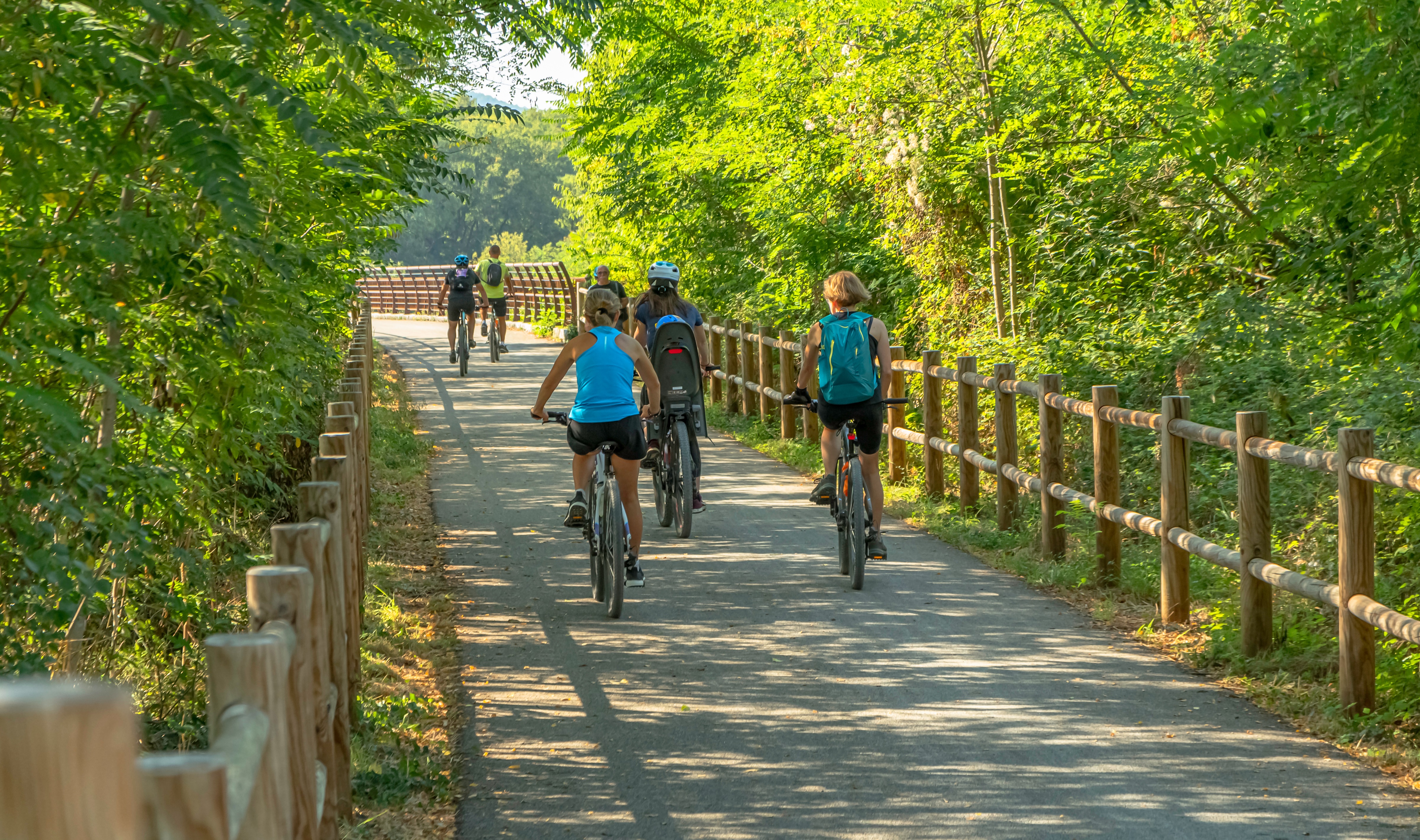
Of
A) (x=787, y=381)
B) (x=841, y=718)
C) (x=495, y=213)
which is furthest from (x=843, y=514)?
(x=495, y=213)

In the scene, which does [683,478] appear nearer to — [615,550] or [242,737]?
[615,550]

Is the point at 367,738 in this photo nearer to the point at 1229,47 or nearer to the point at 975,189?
the point at 1229,47

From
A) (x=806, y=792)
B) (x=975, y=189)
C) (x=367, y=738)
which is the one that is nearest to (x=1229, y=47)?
(x=806, y=792)

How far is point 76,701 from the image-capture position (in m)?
1.20

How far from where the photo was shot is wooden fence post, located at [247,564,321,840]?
3.13 m

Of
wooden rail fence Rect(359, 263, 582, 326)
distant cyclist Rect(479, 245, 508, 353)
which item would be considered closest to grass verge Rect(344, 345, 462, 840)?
wooden rail fence Rect(359, 263, 582, 326)

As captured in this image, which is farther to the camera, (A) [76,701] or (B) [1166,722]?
(B) [1166,722]

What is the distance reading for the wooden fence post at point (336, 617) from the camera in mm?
4117

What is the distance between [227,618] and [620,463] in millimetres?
2587

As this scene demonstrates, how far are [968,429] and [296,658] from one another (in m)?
8.12

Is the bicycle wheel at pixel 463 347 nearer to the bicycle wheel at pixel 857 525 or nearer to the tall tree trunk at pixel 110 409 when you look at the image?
the bicycle wheel at pixel 857 525

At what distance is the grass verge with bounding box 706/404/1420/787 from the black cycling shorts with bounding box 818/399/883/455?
140cm

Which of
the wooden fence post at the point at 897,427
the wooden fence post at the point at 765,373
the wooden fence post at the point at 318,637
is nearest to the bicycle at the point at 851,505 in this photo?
the wooden fence post at the point at 897,427

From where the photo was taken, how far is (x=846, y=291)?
8.16 metres
